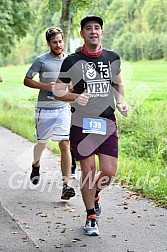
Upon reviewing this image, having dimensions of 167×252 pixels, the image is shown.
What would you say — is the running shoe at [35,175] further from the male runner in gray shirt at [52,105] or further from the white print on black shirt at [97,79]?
the white print on black shirt at [97,79]

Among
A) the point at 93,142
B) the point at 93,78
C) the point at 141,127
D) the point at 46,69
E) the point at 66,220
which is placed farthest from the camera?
the point at 141,127

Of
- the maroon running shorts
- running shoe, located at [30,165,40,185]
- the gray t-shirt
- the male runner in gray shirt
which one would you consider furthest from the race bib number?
running shoe, located at [30,165,40,185]

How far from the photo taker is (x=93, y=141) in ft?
17.5

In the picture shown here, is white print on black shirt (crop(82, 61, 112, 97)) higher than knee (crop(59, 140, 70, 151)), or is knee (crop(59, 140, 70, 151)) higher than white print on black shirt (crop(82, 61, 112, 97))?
white print on black shirt (crop(82, 61, 112, 97))

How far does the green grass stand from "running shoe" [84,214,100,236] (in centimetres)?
130

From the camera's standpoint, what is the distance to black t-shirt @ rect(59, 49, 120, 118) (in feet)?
17.1

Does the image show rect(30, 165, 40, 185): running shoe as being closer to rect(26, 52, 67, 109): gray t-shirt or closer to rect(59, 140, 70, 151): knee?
rect(59, 140, 70, 151): knee

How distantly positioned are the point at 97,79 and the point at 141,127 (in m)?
7.94

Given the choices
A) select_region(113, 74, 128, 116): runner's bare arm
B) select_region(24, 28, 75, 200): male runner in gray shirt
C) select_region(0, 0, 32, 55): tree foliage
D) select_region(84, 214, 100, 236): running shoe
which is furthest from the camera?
select_region(0, 0, 32, 55): tree foliage

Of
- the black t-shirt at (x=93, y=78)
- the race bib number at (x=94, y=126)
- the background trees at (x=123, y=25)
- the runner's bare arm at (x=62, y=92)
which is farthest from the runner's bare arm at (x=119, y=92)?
the background trees at (x=123, y=25)

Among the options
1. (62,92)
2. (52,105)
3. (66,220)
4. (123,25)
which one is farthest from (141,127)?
(123,25)

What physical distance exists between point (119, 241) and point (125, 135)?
8.23 metres

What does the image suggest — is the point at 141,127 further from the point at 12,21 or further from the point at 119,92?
the point at 12,21

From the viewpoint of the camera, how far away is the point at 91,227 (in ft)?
17.2
